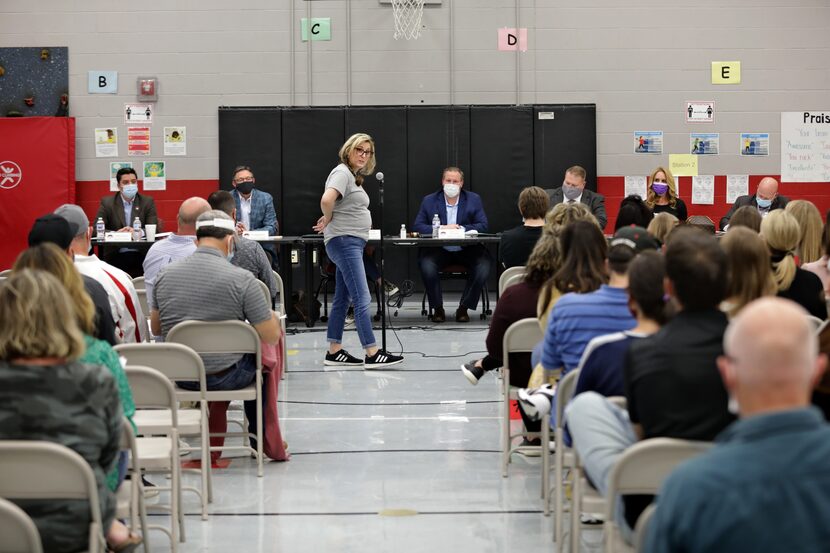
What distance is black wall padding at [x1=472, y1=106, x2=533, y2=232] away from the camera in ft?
39.2

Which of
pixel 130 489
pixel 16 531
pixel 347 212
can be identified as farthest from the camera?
pixel 347 212

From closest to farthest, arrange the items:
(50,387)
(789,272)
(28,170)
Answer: (50,387)
(789,272)
(28,170)

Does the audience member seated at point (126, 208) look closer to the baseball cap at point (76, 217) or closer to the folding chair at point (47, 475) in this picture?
the baseball cap at point (76, 217)

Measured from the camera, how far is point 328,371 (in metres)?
7.79

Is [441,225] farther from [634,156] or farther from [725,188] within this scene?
[725,188]

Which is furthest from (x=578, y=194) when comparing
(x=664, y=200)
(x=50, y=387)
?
(x=50, y=387)

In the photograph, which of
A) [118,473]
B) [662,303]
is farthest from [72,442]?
[662,303]

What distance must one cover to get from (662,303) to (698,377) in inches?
21.8

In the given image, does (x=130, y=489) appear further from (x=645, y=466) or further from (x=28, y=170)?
(x=28, y=170)

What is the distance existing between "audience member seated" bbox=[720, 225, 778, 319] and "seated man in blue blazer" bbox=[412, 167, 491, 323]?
6396 millimetres

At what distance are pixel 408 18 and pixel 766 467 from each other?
10.9 metres

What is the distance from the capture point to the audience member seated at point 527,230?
7.38 m

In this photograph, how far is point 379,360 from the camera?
7.90 m

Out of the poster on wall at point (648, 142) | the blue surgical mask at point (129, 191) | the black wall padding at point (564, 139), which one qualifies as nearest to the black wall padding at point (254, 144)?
the blue surgical mask at point (129, 191)
